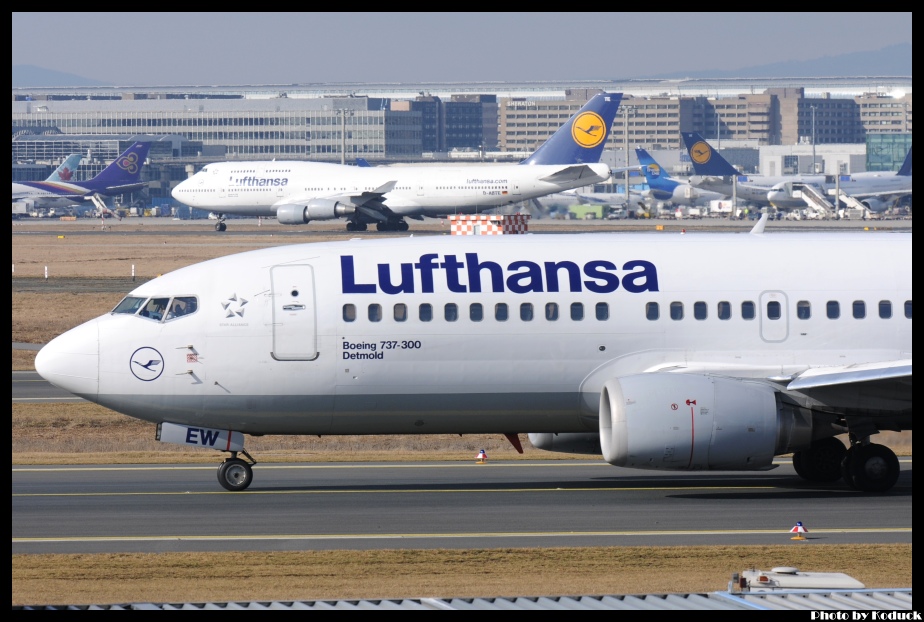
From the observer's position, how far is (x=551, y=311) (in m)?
20.8

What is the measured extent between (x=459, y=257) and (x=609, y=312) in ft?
7.89

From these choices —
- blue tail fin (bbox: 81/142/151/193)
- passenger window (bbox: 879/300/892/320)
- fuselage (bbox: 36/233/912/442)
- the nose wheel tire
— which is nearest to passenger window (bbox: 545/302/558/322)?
fuselage (bbox: 36/233/912/442)

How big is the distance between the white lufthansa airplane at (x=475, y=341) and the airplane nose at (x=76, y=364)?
0.02 meters

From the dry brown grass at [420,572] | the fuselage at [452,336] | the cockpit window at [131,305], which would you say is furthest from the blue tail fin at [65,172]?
the dry brown grass at [420,572]

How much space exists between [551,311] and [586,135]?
78327 millimetres

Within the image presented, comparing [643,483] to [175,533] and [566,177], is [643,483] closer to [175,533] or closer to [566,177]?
[175,533]

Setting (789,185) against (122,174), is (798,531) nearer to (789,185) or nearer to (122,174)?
(789,185)

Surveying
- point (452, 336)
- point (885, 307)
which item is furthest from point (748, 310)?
point (452, 336)

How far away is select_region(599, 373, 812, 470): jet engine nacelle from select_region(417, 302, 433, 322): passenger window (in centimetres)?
291

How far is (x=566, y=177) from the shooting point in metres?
96.6

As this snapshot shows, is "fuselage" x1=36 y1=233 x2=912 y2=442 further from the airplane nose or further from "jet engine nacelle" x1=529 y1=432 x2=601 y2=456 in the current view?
"jet engine nacelle" x1=529 y1=432 x2=601 y2=456

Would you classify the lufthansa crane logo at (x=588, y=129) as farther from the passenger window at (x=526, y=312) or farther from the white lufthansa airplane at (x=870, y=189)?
the passenger window at (x=526, y=312)
